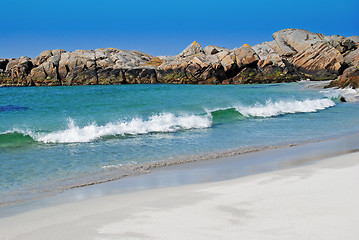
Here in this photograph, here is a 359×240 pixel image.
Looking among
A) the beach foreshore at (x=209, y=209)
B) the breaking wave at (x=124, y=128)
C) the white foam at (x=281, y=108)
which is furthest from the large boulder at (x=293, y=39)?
the beach foreshore at (x=209, y=209)

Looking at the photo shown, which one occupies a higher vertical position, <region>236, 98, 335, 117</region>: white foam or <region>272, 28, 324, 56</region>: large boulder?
<region>272, 28, 324, 56</region>: large boulder

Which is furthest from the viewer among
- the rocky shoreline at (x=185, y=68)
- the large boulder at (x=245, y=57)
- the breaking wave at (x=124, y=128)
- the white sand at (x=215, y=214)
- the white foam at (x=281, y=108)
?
the large boulder at (x=245, y=57)

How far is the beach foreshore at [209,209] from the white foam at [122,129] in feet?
16.8

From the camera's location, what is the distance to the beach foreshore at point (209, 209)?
317 centimetres

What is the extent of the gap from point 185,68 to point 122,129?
173 feet

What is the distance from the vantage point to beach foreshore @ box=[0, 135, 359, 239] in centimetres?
317

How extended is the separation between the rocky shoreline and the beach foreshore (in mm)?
56308

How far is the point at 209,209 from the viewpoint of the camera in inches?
149

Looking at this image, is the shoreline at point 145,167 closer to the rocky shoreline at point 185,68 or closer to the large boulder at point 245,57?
the rocky shoreline at point 185,68

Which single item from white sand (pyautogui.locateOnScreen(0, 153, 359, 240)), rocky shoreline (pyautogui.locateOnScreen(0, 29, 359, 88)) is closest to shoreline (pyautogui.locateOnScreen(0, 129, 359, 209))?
white sand (pyautogui.locateOnScreen(0, 153, 359, 240))

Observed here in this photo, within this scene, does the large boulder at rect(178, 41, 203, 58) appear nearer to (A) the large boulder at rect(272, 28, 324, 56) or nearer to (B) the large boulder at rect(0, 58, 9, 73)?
(A) the large boulder at rect(272, 28, 324, 56)

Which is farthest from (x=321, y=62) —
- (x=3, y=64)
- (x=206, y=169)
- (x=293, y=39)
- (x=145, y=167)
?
A: (x=145, y=167)

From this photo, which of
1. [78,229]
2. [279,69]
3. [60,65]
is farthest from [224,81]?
[78,229]

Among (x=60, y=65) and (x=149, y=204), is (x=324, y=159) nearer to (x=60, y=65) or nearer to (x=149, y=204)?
(x=149, y=204)
